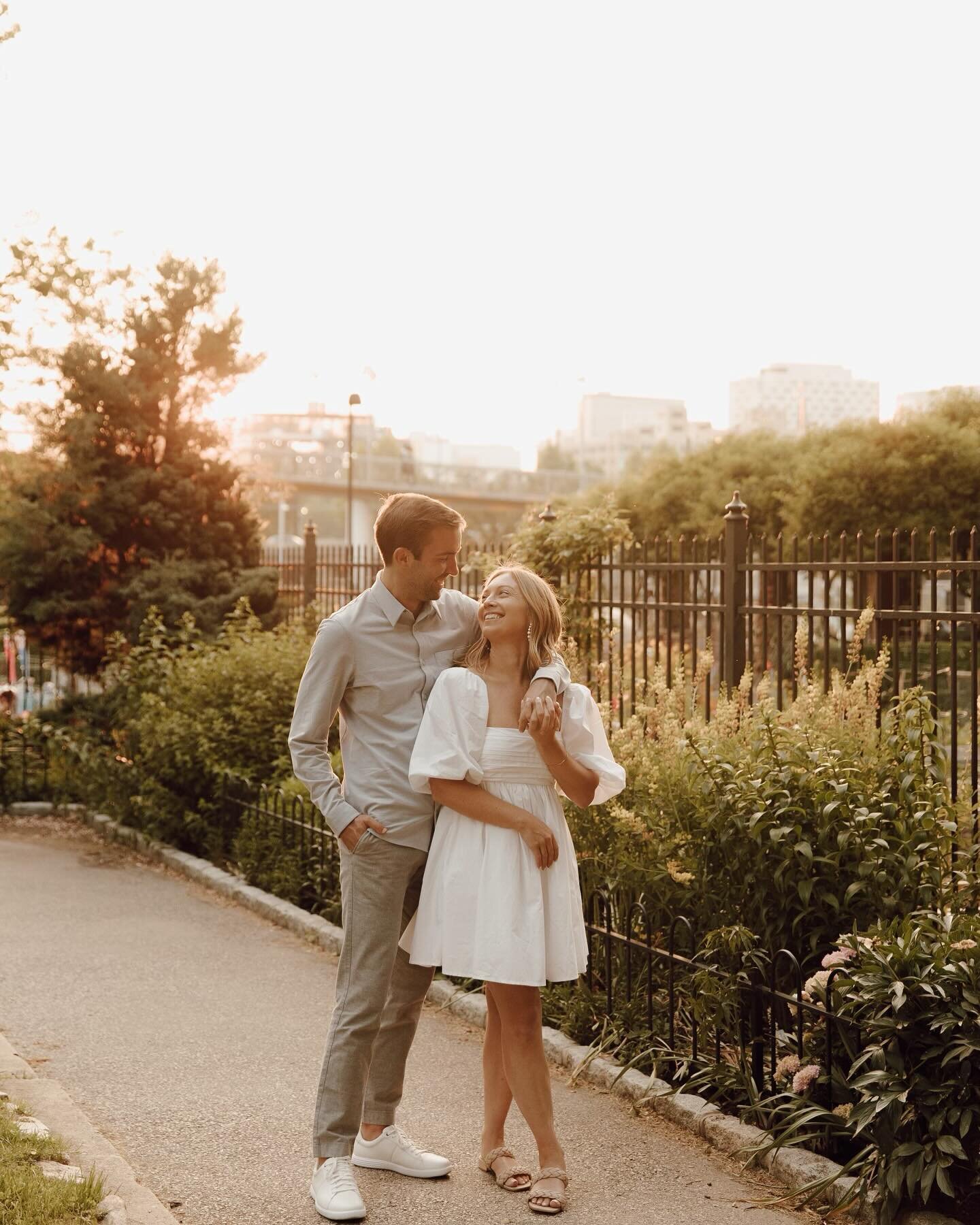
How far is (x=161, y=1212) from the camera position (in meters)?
3.79

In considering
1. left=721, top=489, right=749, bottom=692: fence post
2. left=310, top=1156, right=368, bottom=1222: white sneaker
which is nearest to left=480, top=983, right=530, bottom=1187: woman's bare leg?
left=310, top=1156, right=368, bottom=1222: white sneaker

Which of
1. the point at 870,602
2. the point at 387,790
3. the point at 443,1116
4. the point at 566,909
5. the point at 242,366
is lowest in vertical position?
the point at 443,1116

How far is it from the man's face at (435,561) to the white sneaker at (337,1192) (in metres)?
1.63

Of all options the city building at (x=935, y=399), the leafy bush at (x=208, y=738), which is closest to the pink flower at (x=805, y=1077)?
the leafy bush at (x=208, y=738)

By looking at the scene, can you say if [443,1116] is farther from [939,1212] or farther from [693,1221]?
[939,1212]

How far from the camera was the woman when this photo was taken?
12.3 feet

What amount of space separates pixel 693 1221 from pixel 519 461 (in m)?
152

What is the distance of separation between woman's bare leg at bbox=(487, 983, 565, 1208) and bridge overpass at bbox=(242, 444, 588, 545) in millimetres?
60285

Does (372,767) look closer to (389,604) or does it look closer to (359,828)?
(359,828)

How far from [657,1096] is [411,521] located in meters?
2.20

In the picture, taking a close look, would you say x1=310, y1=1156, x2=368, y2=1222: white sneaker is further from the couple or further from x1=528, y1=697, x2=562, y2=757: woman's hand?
x1=528, y1=697, x2=562, y2=757: woman's hand

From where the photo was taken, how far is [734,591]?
25.5 feet

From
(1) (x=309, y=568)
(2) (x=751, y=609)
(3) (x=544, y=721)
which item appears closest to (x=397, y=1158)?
(3) (x=544, y=721)

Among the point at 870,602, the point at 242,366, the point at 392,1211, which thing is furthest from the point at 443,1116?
the point at 242,366
